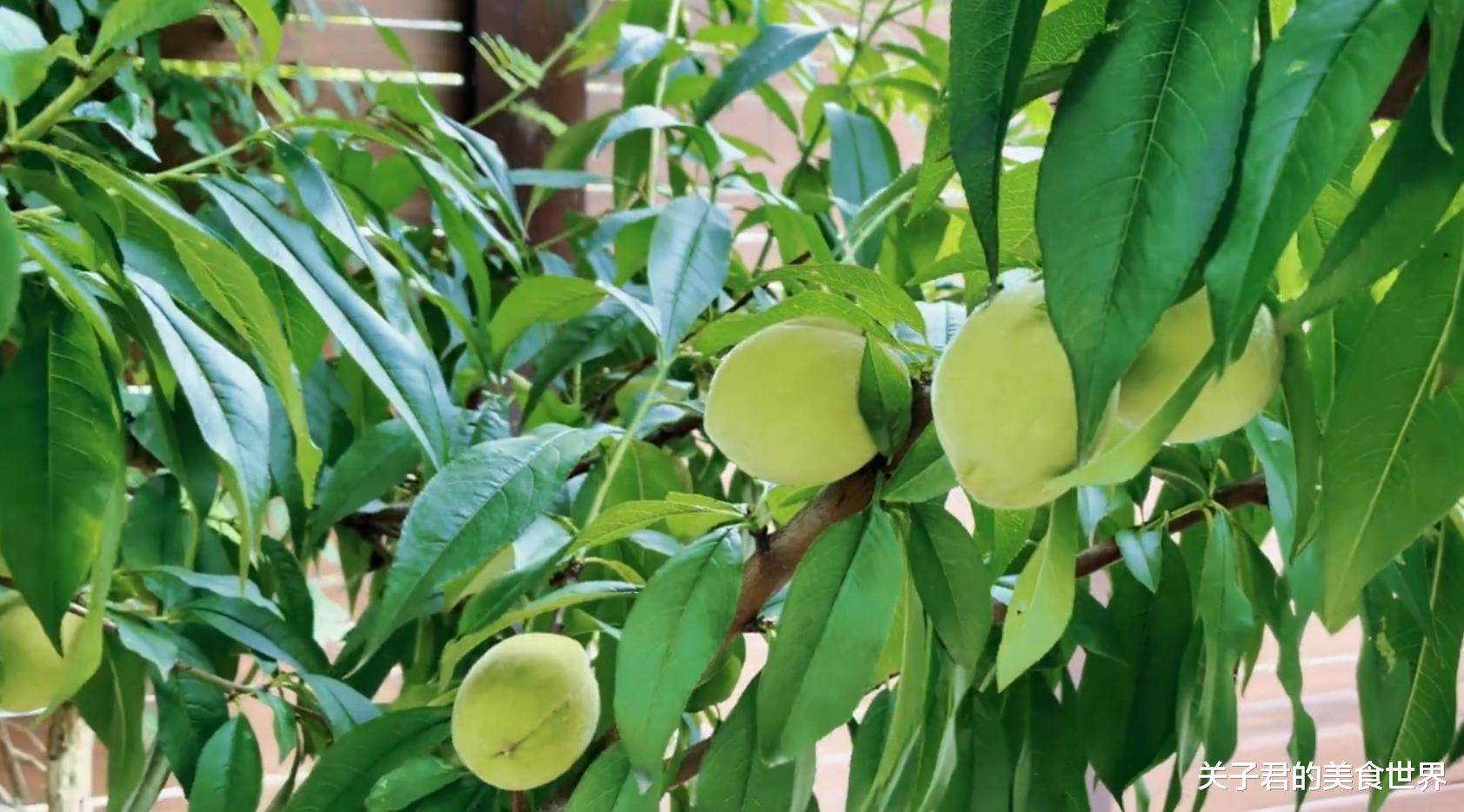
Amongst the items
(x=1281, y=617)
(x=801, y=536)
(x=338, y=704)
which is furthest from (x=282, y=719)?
(x=1281, y=617)

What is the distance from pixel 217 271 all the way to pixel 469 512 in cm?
10

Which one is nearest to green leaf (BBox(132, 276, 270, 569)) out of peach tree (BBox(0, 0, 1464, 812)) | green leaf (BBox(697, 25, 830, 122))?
peach tree (BBox(0, 0, 1464, 812))

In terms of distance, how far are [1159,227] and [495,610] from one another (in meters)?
0.28

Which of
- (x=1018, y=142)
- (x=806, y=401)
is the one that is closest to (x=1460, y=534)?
(x=806, y=401)

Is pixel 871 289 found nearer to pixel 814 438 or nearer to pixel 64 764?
pixel 814 438

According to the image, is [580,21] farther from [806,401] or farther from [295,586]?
[806,401]

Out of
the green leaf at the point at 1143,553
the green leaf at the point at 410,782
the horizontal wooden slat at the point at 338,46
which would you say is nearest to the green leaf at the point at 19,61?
the green leaf at the point at 410,782

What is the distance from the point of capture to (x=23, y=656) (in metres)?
0.46

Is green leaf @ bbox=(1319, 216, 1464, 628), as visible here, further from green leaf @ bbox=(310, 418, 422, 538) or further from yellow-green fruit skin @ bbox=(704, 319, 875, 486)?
green leaf @ bbox=(310, 418, 422, 538)

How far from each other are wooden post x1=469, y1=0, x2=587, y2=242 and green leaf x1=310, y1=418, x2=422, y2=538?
0.51 meters

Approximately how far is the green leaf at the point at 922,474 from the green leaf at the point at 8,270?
183mm

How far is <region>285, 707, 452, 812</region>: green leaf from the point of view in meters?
0.41

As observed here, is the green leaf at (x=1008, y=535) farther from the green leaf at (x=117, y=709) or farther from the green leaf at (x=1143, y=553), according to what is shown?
the green leaf at (x=117, y=709)

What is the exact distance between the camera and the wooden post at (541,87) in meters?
1.02
